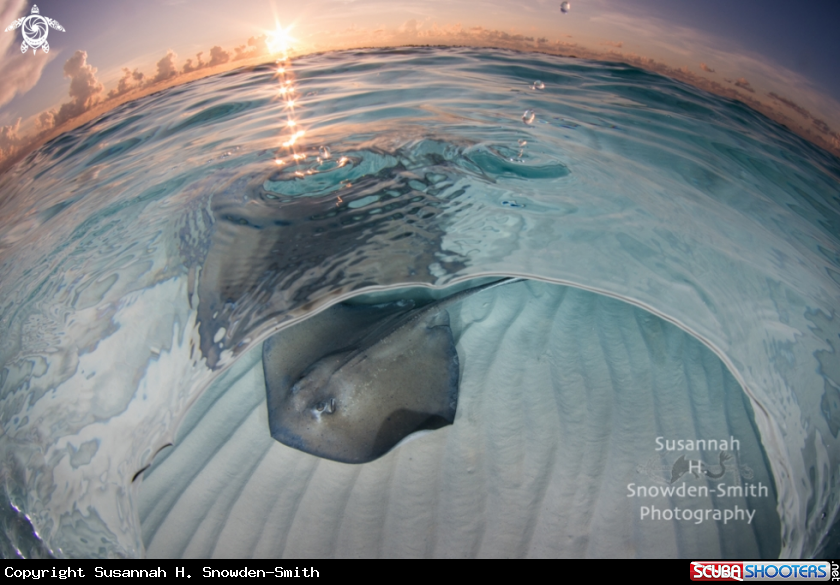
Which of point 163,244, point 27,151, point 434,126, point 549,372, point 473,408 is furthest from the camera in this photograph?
point 27,151

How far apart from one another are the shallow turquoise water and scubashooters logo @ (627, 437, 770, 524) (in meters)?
0.20

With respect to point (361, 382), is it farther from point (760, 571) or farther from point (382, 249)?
point (760, 571)

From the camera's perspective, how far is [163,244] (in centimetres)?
343

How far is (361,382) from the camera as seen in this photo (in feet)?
8.57

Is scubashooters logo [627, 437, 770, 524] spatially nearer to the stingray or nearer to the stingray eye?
the stingray

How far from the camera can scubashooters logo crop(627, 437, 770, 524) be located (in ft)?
7.20

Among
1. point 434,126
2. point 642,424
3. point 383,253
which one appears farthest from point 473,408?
point 434,126

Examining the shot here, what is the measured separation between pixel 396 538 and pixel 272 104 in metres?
6.90

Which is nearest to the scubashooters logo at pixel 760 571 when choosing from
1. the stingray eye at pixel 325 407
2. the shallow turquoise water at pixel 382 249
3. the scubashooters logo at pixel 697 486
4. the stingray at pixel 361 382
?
the shallow turquoise water at pixel 382 249

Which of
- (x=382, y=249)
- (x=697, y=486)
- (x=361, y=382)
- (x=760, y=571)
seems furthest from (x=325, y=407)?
(x=760, y=571)

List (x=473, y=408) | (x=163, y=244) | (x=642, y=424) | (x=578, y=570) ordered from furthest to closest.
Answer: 1. (x=163, y=244)
2. (x=473, y=408)
3. (x=642, y=424)
4. (x=578, y=570)

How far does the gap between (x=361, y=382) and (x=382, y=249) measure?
114 cm

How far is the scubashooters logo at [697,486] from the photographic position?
220 centimetres

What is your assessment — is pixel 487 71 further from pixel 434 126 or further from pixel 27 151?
pixel 27 151
